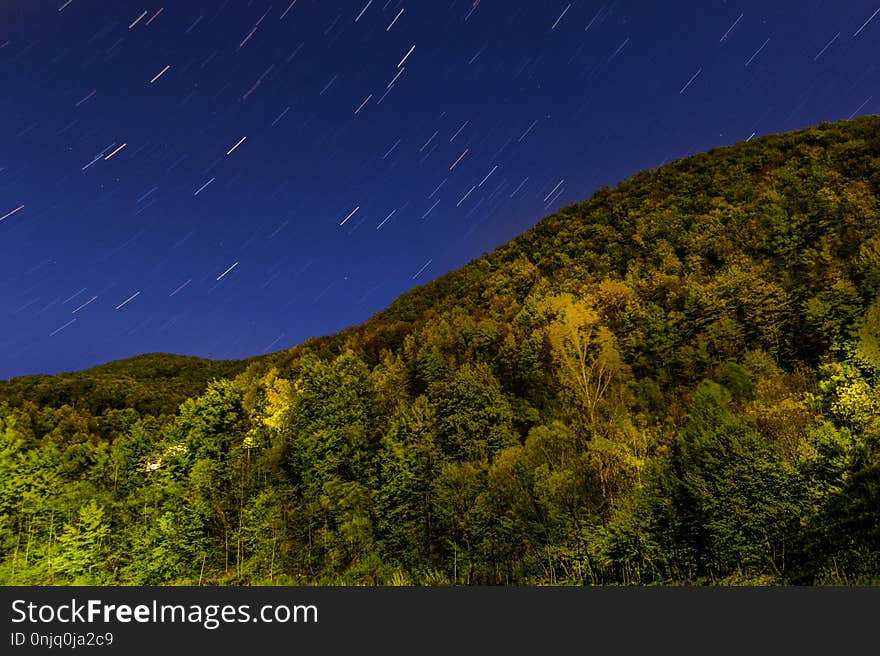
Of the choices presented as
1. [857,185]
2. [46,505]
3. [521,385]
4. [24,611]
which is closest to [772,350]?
[521,385]

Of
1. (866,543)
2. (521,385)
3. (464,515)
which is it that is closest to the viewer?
(866,543)

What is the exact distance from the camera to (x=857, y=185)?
81438 mm

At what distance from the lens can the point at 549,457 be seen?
119 ft

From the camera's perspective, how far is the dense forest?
26.0 m

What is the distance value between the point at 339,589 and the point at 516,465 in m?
30.2

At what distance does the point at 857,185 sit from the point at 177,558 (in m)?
99.9

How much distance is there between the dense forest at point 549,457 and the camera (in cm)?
2602

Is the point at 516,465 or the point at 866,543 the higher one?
the point at 516,465

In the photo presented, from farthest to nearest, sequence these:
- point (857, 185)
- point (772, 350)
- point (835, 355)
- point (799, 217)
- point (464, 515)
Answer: point (857, 185) < point (799, 217) < point (772, 350) < point (835, 355) < point (464, 515)

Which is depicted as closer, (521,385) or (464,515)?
(464,515)

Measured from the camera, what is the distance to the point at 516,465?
36250 mm

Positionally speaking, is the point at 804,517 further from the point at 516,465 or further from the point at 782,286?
the point at 782,286

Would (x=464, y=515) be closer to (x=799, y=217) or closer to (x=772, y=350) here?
(x=772, y=350)

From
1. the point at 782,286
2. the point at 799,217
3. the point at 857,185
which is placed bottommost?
the point at 782,286
